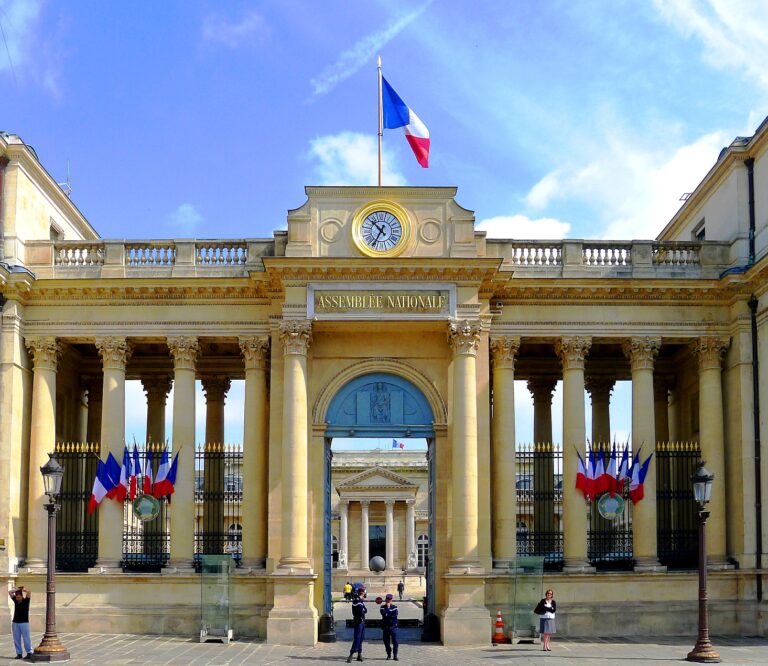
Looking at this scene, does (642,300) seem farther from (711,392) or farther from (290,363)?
(290,363)

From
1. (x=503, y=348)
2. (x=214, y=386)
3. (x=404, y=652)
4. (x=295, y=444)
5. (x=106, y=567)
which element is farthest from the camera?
(x=214, y=386)

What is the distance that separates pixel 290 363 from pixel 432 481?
5.20 meters

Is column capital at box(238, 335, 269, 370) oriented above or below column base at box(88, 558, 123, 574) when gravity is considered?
above

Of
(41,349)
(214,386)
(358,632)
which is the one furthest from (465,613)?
(41,349)

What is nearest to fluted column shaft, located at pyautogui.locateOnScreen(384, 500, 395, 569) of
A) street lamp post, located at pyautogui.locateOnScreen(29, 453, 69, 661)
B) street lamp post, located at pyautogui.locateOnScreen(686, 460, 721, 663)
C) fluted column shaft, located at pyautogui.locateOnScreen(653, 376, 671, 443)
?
fluted column shaft, located at pyautogui.locateOnScreen(653, 376, 671, 443)

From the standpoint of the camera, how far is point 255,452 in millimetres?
32938

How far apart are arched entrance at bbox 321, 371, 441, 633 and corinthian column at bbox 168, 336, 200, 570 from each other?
12.5ft

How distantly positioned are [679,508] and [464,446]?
7.85m

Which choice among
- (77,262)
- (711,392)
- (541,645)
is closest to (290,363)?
(77,262)

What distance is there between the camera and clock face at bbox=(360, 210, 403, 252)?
3238 cm

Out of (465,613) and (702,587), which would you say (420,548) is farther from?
(702,587)

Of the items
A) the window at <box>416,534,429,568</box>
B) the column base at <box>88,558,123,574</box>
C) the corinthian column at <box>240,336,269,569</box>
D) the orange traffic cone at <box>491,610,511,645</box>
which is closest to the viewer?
the orange traffic cone at <box>491,610,511,645</box>

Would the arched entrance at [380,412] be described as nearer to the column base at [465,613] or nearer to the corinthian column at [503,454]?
the corinthian column at [503,454]

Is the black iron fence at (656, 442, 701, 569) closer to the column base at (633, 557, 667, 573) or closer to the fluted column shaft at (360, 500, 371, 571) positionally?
the column base at (633, 557, 667, 573)
